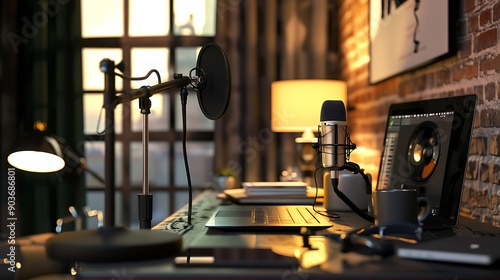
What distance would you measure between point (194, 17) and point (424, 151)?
245 centimetres

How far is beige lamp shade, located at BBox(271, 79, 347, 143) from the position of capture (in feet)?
9.22

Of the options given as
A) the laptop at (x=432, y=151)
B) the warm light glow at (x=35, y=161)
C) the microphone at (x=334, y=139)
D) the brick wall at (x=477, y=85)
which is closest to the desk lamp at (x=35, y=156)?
the warm light glow at (x=35, y=161)

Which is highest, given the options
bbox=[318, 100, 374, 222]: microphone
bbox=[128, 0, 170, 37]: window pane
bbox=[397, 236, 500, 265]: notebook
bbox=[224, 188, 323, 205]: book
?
bbox=[128, 0, 170, 37]: window pane

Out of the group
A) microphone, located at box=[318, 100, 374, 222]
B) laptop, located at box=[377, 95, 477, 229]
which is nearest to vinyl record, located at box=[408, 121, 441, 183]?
laptop, located at box=[377, 95, 477, 229]

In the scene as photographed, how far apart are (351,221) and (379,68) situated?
126cm

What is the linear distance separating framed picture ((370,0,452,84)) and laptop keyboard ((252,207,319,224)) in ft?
2.11

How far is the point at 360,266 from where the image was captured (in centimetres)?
88

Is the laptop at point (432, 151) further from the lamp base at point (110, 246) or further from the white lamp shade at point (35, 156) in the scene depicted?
the white lamp shade at point (35, 156)

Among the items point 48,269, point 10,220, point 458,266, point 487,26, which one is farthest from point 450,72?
point 10,220

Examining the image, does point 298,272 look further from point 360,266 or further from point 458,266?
point 458,266

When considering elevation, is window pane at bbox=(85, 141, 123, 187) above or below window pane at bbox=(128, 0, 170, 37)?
below

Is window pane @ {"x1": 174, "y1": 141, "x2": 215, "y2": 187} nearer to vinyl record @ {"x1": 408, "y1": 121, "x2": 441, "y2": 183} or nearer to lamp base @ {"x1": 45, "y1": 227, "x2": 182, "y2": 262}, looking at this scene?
vinyl record @ {"x1": 408, "y1": 121, "x2": 441, "y2": 183}

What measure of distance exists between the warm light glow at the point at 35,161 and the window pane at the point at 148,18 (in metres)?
1.96

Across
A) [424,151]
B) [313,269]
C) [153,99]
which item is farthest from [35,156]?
[153,99]
